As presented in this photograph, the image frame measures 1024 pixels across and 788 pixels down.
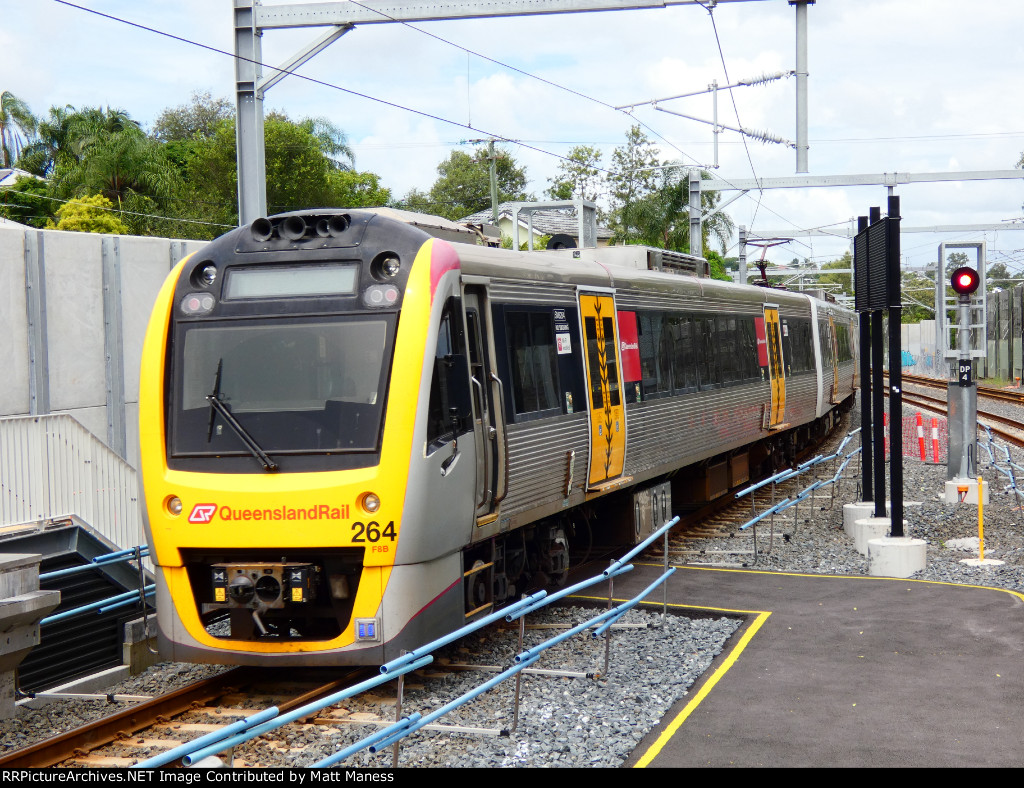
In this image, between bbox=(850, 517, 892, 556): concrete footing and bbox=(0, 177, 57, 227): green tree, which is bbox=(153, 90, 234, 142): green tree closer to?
bbox=(0, 177, 57, 227): green tree

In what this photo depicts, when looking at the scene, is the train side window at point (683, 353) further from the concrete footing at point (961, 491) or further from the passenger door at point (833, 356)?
the passenger door at point (833, 356)

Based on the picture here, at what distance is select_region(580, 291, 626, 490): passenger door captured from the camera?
1071cm

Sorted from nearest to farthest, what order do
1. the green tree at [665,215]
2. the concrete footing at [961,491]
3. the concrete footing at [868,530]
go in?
1. the concrete footing at [868,530]
2. the concrete footing at [961,491]
3. the green tree at [665,215]

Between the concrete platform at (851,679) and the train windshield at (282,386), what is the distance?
2.74m

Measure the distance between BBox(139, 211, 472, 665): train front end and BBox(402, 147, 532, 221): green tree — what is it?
70.6 m

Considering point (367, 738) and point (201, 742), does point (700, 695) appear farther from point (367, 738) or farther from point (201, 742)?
point (201, 742)

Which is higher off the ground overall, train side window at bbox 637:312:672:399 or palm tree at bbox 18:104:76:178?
palm tree at bbox 18:104:76:178

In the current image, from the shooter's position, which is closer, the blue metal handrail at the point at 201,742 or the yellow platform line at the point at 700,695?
the blue metal handrail at the point at 201,742

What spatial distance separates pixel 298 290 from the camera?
7.91m

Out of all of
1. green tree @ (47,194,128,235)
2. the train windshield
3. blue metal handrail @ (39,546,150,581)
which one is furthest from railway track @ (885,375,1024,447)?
green tree @ (47,194,128,235)

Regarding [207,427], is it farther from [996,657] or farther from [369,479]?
[996,657]

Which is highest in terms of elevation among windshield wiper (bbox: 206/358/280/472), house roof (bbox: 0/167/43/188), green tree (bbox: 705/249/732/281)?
house roof (bbox: 0/167/43/188)

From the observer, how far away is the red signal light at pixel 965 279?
15.2m

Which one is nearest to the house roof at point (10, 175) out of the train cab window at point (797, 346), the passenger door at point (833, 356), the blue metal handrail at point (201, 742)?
the passenger door at point (833, 356)
